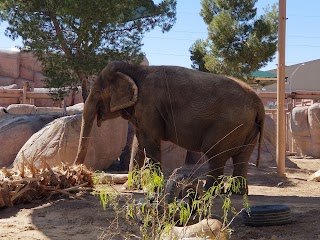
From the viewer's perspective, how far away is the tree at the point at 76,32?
41.9 ft

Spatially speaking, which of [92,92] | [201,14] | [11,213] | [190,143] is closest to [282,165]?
[190,143]

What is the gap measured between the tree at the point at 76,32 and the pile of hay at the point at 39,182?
5.10 m

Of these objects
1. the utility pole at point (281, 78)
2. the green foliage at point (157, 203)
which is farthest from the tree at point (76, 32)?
the green foliage at point (157, 203)

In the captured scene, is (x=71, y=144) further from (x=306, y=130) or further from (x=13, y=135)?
(x=306, y=130)

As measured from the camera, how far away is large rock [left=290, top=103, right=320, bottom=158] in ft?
59.0

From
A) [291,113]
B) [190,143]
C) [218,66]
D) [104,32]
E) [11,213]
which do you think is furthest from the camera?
[291,113]

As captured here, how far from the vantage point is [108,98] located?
8.77 metres

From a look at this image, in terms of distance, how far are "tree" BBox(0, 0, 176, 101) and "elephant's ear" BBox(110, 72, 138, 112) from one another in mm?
4175

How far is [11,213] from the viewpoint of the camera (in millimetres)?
6969

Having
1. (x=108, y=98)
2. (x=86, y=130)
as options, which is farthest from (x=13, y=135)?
(x=108, y=98)

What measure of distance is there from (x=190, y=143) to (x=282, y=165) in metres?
3.43

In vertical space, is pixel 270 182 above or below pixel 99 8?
below

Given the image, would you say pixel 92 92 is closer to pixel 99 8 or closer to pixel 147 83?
pixel 147 83

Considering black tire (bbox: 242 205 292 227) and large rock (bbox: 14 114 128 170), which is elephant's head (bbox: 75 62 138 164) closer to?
large rock (bbox: 14 114 128 170)
